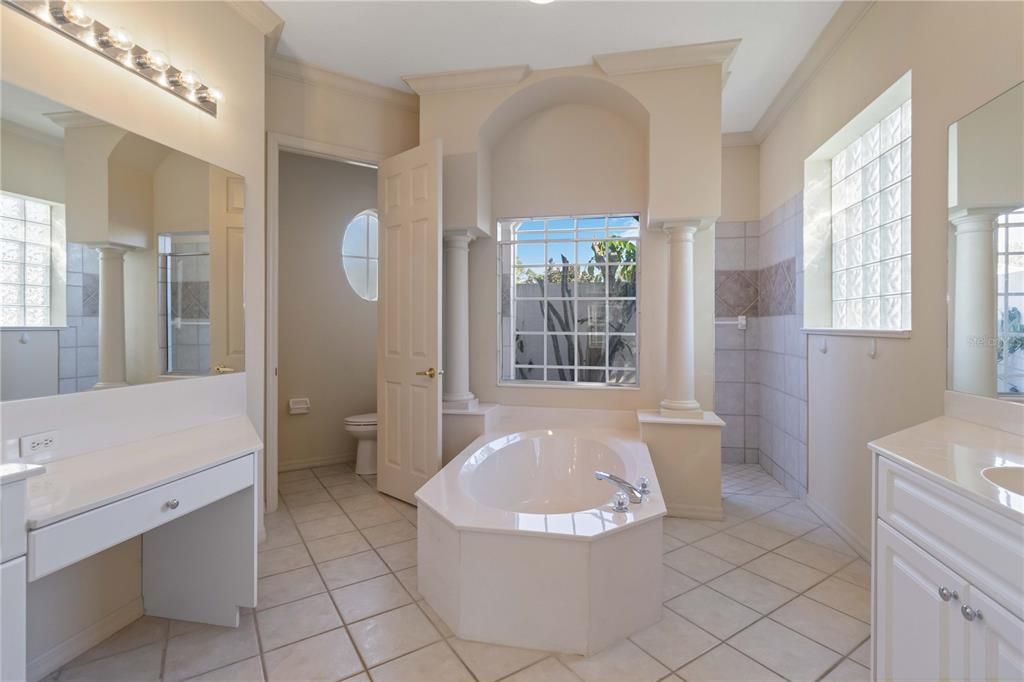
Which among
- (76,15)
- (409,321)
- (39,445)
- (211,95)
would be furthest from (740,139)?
(39,445)

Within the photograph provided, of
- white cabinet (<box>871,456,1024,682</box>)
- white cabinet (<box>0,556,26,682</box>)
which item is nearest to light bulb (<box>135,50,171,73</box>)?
white cabinet (<box>0,556,26,682</box>)

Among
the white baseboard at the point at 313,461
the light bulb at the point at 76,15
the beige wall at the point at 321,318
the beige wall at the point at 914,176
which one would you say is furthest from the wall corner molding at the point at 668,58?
the white baseboard at the point at 313,461

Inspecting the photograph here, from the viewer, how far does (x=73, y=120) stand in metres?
1.56

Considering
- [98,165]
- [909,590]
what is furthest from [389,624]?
[98,165]

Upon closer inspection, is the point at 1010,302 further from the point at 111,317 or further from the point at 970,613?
the point at 111,317

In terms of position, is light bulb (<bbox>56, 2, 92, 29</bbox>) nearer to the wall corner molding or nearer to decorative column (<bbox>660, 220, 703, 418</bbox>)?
the wall corner molding

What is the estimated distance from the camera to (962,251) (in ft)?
5.39

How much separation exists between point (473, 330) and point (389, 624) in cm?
208

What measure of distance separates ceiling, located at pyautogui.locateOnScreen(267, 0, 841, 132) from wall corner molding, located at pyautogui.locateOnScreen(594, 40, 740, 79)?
0.05m

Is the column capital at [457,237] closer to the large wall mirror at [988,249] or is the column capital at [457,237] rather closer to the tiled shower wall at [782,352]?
the tiled shower wall at [782,352]

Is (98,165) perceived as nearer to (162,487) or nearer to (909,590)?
(162,487)

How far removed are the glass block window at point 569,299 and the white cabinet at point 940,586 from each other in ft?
6.84

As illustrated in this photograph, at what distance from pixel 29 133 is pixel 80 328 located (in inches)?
23.8

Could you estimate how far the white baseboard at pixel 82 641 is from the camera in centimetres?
147
